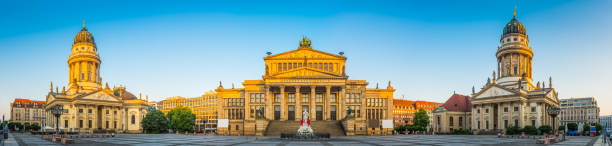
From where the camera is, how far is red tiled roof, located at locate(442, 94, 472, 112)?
103812mm

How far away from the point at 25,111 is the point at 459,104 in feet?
514

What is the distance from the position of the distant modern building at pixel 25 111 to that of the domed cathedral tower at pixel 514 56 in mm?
156772

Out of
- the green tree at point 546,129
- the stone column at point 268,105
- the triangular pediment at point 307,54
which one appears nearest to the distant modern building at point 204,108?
the triangular pediment at point 307,54

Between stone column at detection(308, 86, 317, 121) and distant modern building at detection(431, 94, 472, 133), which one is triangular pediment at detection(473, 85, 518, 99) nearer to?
distant modern building at detection(431, 94, 472, 133)

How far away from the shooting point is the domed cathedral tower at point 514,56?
88.8 metres

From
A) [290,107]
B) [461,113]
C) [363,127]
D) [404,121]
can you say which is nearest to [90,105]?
Answer: [290,107]

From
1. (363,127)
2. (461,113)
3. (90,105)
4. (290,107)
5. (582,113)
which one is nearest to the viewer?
(363,127)

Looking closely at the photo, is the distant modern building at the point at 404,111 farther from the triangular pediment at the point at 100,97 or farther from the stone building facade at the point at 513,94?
the triangular pediment at the point at 100,97

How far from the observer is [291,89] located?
265 ft

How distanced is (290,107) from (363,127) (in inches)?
580

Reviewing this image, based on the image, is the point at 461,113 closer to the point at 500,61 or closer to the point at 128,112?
the point at 500,61

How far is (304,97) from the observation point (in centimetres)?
8231

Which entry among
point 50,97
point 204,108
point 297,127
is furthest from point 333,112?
point 204,108

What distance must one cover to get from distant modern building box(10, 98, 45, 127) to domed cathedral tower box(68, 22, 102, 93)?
261ft
